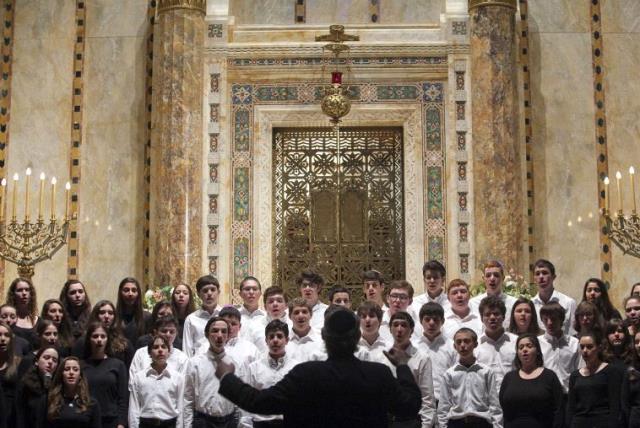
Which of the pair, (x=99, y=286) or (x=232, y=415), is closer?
(x=232, y=415)

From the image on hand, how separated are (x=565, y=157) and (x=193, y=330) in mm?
6095

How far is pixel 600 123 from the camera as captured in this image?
14.0 metres

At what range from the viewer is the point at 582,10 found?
46.7ft

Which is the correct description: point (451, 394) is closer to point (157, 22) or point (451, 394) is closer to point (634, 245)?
point (634, 245)

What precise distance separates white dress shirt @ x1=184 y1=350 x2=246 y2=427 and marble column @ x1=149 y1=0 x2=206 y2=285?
4.36 metres

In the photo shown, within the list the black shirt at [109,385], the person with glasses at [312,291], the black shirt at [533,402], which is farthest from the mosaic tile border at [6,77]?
the black shirt at [533,402]

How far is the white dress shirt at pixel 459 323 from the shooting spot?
969 centimetres

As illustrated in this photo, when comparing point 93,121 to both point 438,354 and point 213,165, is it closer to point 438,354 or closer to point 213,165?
point 213,165

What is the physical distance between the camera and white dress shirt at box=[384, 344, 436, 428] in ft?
27.7

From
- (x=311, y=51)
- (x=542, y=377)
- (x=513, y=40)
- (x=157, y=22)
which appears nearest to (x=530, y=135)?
(x=513, y=40)

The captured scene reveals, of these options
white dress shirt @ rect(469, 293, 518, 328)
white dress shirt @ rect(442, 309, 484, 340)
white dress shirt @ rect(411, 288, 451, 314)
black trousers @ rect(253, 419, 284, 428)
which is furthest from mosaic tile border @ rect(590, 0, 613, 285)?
black trousers @ rect(253, 419, 284, 428)

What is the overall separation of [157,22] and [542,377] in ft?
25.1

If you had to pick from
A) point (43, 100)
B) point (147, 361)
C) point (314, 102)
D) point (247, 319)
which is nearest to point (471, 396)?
point (247, 319)

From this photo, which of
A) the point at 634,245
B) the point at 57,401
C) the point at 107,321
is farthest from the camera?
the point at 634,245
